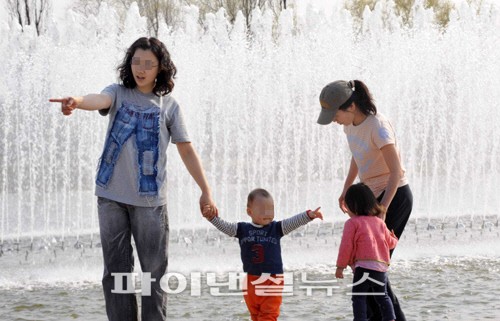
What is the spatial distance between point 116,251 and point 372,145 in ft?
4.31

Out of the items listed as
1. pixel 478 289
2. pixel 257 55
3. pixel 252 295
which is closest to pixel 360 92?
pixel 252 295

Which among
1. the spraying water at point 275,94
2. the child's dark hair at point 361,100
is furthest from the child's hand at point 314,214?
the spraying water at point 275,94

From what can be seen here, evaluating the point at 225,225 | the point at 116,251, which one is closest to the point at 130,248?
the point at 116,251

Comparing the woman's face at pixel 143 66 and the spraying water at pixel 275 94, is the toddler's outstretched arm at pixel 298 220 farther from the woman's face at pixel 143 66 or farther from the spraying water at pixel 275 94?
the spraying water at pixel 275 94

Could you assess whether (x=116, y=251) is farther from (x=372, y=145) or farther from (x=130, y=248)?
(x=372, y=145)

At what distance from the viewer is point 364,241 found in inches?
161

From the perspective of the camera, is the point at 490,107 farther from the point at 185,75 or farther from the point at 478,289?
the point at 478,289

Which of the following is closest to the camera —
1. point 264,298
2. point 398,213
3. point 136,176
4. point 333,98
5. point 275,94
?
point 136,176

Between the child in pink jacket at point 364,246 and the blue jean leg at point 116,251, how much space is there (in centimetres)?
96

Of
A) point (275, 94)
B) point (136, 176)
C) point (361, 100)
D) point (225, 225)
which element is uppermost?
point (275, 94)

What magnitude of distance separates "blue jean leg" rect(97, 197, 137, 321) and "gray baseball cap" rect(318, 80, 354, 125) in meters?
1.06

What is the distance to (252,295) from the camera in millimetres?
4102

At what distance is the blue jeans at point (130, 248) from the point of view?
156 inches

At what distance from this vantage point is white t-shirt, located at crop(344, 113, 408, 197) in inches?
167
